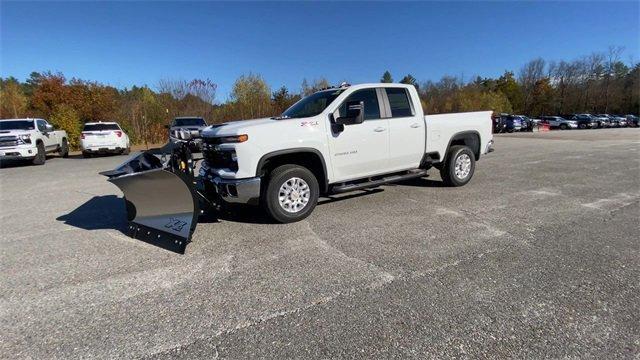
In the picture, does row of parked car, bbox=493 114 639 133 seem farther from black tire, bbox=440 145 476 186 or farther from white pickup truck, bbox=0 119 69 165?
white pickup truck, bbox=0 119 69 165

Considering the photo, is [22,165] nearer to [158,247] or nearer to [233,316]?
[158,247]

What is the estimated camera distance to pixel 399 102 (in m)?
6.56

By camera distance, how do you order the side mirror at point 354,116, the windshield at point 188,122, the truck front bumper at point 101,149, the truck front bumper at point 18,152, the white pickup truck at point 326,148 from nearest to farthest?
the white pickup truck at point 326,148
the side mirror at point 354,116
the truck front bumper at point 18,152
the truck front bumper at point 101,149
the windshield at point 188,122

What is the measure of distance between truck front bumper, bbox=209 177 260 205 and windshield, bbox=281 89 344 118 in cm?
163

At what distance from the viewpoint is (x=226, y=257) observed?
13.6ft

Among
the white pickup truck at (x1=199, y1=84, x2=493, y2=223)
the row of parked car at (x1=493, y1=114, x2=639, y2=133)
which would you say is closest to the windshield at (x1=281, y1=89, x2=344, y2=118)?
the white pickup truck at (x1=199, y1=84, x2=493, y2=223)

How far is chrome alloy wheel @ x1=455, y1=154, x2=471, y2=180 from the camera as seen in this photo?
24.8 ft

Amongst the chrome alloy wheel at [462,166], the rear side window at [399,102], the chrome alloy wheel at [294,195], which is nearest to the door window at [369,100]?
the rear side window at [399,102]

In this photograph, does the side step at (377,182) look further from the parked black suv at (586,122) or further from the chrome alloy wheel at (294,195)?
the parked black suv at (586,122)

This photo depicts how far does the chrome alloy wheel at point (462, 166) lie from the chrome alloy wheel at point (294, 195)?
370cm

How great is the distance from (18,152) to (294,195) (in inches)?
524

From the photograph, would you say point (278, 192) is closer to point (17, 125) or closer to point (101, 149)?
point (101, 149)

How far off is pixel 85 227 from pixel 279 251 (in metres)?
3.25

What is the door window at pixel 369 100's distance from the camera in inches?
239
